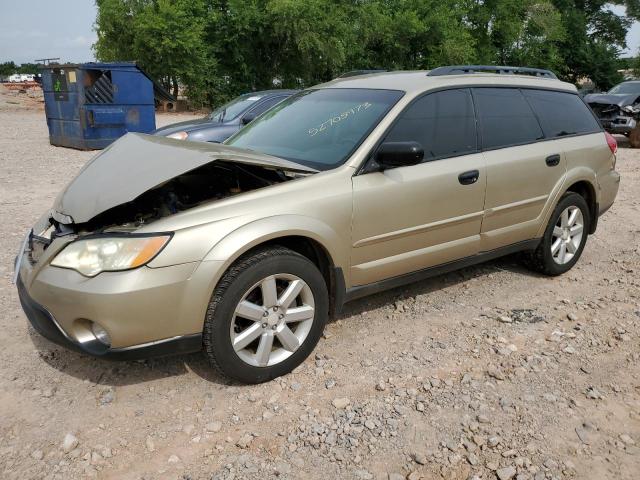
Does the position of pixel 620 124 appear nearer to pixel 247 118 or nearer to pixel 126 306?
pixel 247 118

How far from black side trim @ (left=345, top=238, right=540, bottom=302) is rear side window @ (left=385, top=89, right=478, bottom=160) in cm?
77

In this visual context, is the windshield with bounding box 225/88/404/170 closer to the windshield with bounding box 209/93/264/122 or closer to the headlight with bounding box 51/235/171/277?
the headlight with bounding box 51/235/171/277

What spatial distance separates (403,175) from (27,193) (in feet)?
21.0

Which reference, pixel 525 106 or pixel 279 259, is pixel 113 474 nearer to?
pixel 279 259

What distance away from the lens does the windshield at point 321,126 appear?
11.7 ft

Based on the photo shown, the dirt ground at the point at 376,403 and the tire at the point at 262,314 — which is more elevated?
the tire at the point at 262,314

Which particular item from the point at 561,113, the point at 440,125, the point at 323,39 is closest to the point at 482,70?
the point at 561,113

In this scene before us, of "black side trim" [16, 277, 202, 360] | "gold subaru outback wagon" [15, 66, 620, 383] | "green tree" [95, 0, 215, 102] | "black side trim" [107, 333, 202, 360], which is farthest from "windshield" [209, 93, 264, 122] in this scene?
"green tree" [95, 0, 215, 102]

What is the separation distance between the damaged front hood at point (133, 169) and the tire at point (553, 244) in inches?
92.9

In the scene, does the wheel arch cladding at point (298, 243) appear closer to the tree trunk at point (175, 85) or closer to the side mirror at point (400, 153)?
the side mirror at point (400, 153)

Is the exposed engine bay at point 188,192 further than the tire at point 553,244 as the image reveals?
No

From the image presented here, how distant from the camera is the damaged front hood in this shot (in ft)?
9.53

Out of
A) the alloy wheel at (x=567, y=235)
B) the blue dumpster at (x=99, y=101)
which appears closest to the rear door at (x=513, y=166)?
the alloy wheel at (x=567, y=235)

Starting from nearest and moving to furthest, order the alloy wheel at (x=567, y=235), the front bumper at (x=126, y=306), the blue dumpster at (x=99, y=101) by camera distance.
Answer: the front bumper at (x=126, y=306), the alloy wheel at (x=567, y=235), the blue dumpster at (x=99, y=101)
